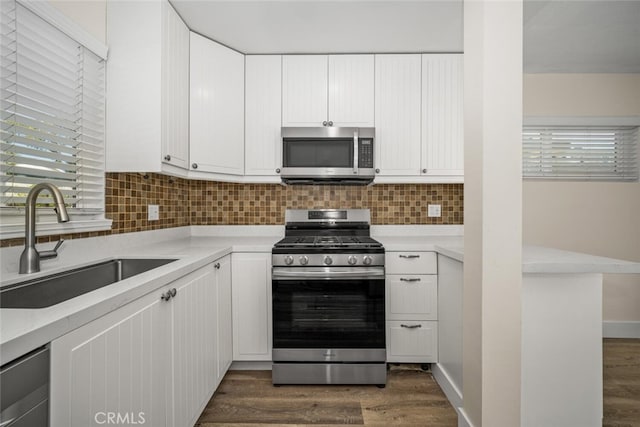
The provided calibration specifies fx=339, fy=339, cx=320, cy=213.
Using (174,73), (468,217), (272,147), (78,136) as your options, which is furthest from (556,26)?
(78,136)

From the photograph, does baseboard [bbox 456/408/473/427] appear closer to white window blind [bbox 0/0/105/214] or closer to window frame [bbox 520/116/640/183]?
white window blind [bbox 0/0/105/214]

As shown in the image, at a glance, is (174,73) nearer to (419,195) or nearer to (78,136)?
(78,136)

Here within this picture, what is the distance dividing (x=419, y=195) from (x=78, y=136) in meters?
2.38

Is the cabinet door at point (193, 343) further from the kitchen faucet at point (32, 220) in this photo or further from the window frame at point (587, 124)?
the window frame at point (587, 124)

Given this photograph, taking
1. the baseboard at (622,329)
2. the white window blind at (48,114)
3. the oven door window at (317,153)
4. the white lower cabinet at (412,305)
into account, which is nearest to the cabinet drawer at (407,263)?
the white lower cabinet at (412,305)

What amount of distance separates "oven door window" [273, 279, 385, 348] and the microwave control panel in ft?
2.84

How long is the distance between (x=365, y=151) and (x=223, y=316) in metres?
1.48

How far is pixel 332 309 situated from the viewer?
2164 mm

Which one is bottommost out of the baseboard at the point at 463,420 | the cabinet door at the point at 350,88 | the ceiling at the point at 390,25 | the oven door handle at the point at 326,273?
the baseboard at the point at 463,420

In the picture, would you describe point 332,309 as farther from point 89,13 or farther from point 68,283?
point 89,13

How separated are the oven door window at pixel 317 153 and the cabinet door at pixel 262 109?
0.14 m

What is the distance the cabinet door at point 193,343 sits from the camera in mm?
1413

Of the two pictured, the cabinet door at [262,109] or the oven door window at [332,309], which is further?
the cabinet door at [262,109]

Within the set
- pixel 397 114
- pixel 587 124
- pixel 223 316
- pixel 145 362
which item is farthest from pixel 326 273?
pixel 587 124
